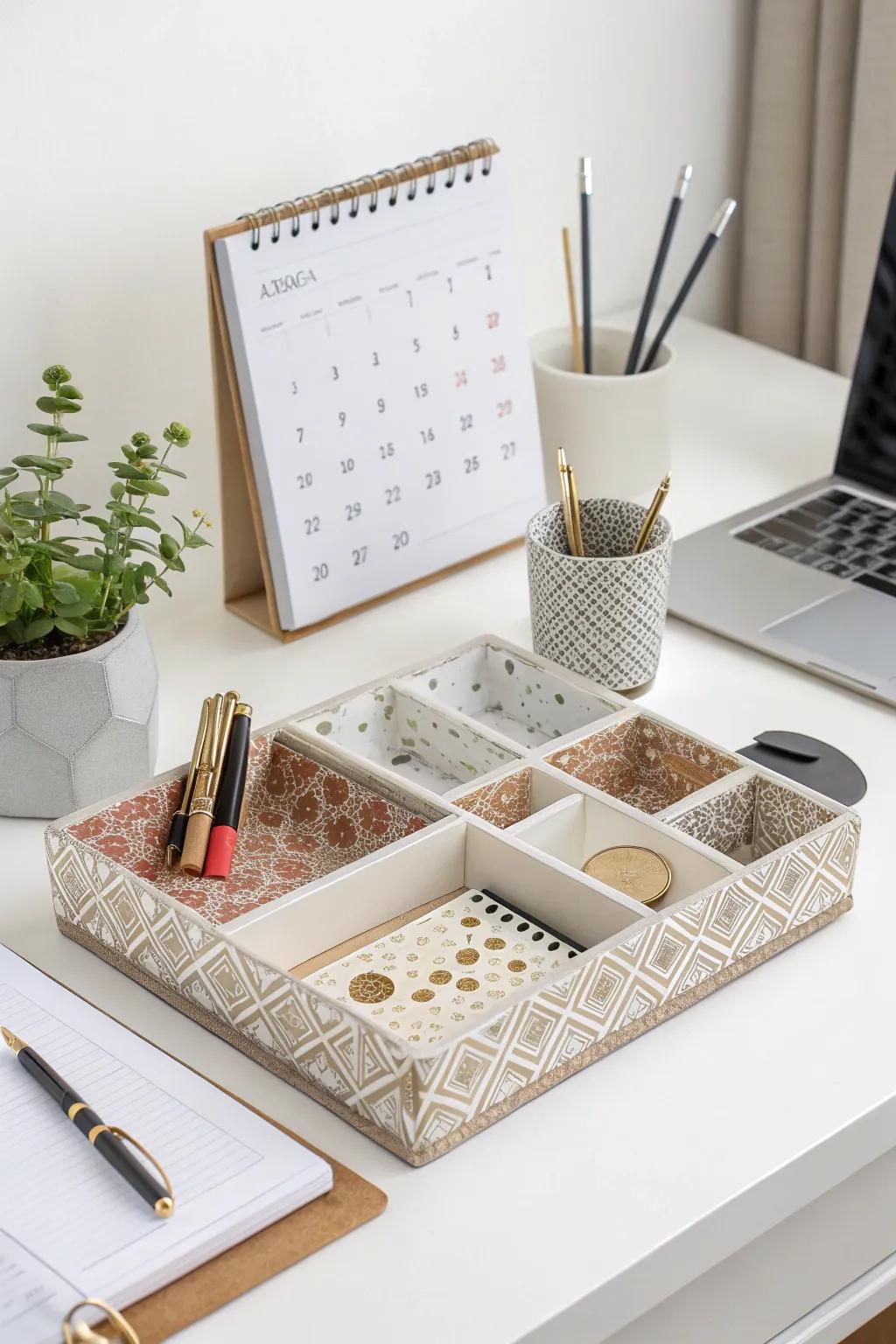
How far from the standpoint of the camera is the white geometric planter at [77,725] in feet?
3.01

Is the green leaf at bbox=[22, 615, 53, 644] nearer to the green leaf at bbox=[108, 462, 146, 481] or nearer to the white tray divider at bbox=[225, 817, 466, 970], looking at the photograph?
the green leaf at bbox=[108, 462, 146, 481]

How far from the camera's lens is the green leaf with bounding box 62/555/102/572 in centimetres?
90

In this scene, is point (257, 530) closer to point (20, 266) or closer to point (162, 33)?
point (20, 266)

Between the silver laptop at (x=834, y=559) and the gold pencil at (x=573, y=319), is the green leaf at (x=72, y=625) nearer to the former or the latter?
the silver laptop at (x=834, y=559)

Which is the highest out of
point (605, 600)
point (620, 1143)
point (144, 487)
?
point (144, 487)

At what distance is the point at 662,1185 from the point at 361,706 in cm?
37

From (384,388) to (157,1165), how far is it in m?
0.63

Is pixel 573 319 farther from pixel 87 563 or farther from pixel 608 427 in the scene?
pixel 87 563

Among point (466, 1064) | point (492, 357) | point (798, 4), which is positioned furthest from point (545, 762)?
point (798, 4)

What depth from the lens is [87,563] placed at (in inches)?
35.6

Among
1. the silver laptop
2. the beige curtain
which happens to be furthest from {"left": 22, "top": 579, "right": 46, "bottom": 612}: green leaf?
the beige curtain

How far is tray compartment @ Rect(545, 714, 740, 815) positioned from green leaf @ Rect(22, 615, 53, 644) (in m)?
0.29

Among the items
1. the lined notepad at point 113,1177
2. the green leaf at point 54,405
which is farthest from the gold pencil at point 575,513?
the lined notepad at point 113,1177

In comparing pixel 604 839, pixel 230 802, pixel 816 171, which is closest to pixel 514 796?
pixel 604 839
